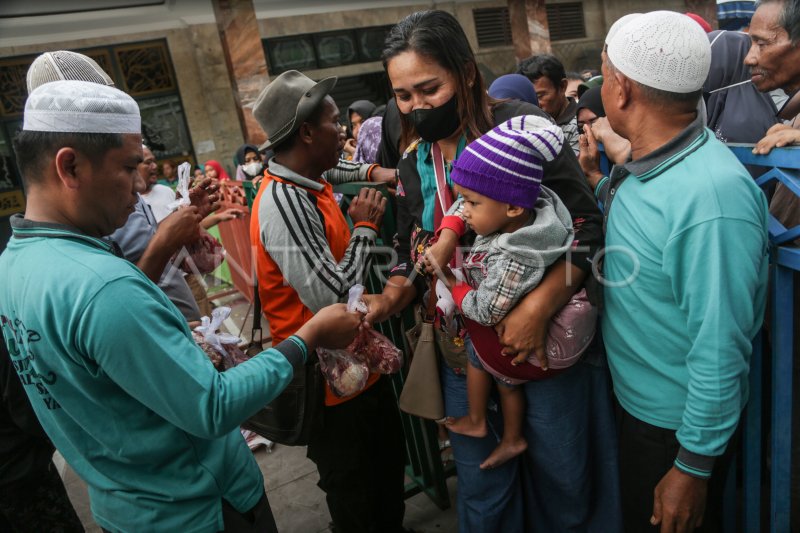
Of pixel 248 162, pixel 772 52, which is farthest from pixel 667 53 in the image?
pixel 248 162

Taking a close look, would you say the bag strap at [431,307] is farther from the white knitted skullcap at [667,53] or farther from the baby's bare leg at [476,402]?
the white knitted skullcap at [667,53]

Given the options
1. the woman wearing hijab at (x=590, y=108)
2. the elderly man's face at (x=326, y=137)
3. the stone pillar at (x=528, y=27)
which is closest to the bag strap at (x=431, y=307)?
the elderly man's face at (x=326, y=137)

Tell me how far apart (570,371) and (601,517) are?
0.69 metres

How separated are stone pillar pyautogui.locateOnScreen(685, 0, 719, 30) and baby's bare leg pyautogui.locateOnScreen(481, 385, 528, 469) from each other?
55.8 ft

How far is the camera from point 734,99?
304 cm

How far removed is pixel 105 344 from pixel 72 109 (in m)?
0.65

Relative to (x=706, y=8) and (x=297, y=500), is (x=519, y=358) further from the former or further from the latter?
(x=706, y=8)

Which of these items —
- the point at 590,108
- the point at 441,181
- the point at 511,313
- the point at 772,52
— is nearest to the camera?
the point at 511,313

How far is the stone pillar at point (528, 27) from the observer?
14.1m

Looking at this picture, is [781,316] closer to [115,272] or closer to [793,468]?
[793,468]

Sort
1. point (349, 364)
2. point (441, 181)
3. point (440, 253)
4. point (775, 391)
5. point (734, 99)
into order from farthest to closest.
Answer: point (734, 99) < point (349, 364) < point (441, 181) < point (440, 253) < point (775, 391)

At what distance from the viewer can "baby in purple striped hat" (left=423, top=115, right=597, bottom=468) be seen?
166 cm

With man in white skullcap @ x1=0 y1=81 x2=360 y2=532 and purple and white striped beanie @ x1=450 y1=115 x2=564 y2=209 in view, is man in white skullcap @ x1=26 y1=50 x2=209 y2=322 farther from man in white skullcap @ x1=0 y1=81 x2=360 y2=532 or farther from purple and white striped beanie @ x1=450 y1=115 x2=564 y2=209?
purple and white striped beanie @ x1=450 y1=115 x2=564 y2=209

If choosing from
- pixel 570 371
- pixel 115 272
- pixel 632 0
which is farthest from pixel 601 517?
pixel 632 0
